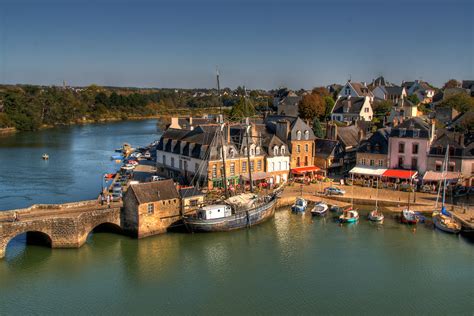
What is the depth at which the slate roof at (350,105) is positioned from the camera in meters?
67.3

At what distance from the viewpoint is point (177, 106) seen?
7116 inches

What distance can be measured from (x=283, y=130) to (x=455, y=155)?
14.9 metres

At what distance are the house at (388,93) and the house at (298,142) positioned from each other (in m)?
42.3

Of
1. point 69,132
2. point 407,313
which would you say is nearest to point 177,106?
point 69,132

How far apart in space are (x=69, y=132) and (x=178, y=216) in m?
75.7

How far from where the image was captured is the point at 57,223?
28.3 meters

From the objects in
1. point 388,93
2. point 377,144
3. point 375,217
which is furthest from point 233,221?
point 388,93

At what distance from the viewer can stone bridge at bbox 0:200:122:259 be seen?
89.6 feet

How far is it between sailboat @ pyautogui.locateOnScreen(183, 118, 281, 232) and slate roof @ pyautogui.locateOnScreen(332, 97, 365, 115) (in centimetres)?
3554

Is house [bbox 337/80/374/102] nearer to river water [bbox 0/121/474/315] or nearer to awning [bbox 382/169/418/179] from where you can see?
awning [bbox 382/169/418/179]

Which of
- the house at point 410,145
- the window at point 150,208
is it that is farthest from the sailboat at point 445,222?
the window at point 150,208

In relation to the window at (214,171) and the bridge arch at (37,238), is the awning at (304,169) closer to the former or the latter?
the window at (214,171)

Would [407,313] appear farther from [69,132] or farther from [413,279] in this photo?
[69,132]

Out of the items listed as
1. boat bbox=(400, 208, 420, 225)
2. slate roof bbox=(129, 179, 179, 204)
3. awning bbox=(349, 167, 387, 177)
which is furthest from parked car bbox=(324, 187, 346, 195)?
slate roof bbox=(129, 179, 179, 204)
